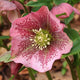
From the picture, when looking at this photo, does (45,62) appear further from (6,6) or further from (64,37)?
(6,6)

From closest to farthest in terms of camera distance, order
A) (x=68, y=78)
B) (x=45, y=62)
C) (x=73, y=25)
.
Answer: (x=45, y=62) → (x=68, y=78) → (x=73, y=25)

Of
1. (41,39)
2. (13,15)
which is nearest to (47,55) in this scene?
(41,39)

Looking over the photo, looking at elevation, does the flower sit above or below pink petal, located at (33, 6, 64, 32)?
below

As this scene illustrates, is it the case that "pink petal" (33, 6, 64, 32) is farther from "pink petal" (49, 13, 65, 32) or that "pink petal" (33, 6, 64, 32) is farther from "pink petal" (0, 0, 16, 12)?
"pink petal" (0, 0, 16, 12)

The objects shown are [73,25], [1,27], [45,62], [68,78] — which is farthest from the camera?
[1,27]

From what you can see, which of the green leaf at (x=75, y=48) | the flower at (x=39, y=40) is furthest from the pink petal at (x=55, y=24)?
the green leaf at (x=75, y=48)

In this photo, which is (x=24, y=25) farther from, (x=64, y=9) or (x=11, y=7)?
(x=64, y=9)

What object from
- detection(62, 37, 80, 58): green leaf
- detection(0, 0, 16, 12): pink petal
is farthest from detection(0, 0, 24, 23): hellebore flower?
detection(62, 37, 80, 58): green leaf

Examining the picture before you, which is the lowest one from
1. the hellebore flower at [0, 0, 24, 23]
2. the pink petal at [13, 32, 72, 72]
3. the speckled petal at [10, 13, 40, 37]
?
the pink petal at [13, 32, 72, 72]

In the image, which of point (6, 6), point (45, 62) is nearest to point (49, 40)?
point (45, 62)
